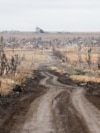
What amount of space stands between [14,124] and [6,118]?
7.71 feet

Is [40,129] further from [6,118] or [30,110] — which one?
[30,110]

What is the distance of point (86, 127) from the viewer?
19328mm

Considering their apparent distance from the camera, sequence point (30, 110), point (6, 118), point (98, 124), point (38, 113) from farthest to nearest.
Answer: point (30, 110) → point (38, 113) → point (6, 118) → point (98, 124)

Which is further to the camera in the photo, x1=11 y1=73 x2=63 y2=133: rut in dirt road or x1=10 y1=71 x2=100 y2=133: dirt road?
x1=10 y1=71 x2=100 y2=133: dirt road

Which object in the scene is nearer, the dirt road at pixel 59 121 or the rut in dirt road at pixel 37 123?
the rut in dirt road at pixel 37 123

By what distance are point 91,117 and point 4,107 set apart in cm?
786

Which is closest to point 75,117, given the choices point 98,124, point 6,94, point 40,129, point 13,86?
point 98,124

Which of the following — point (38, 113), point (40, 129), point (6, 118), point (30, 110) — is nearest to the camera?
point (40, 129)

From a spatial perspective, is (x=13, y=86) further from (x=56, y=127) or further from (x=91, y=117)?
(x=56, y=127)

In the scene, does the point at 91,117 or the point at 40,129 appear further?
the point at 91,117

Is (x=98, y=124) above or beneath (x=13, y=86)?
above

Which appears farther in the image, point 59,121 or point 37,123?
point 59,121

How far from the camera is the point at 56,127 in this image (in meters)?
19.5

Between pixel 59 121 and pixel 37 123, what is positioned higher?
pixel 37 123
